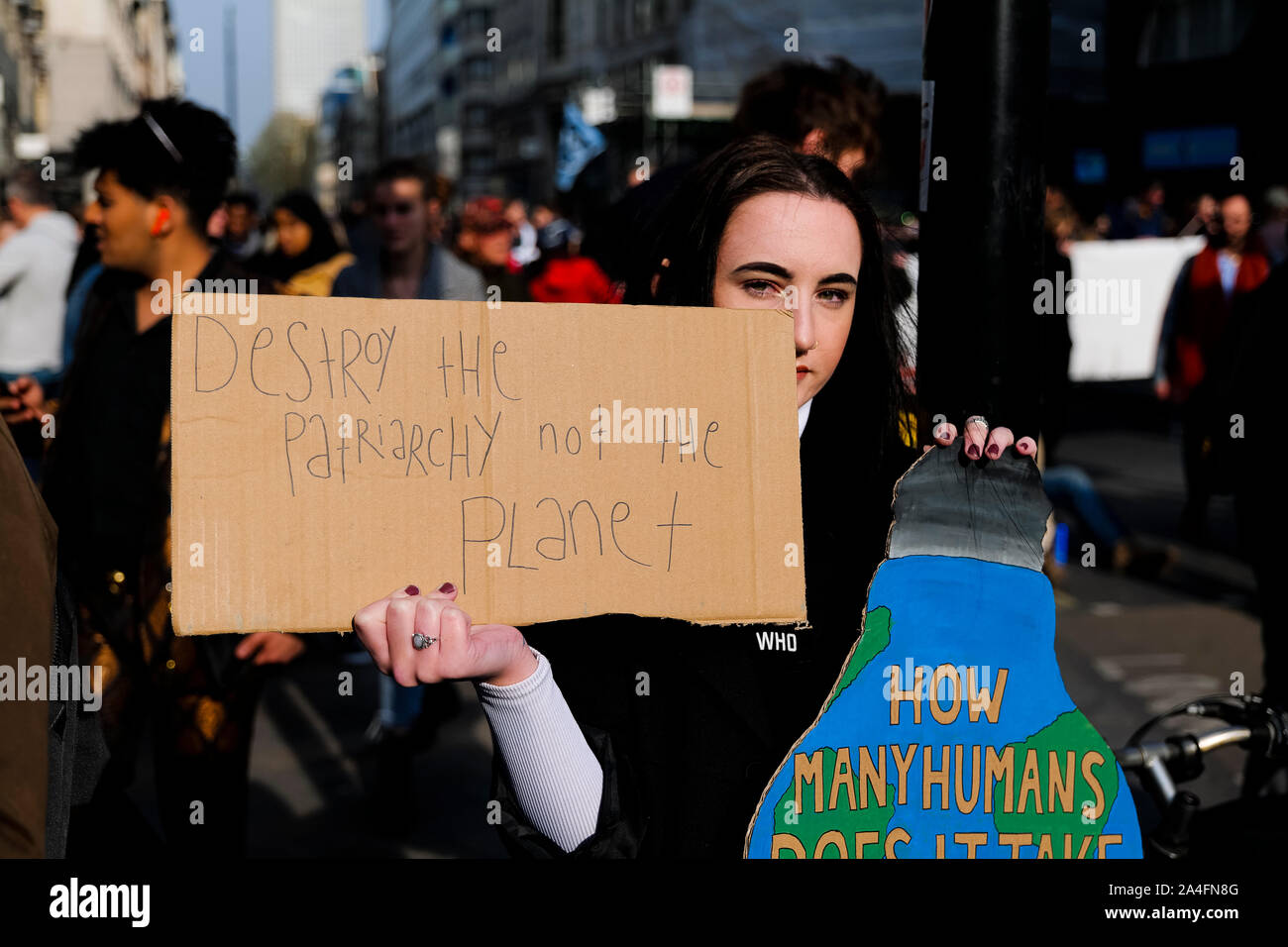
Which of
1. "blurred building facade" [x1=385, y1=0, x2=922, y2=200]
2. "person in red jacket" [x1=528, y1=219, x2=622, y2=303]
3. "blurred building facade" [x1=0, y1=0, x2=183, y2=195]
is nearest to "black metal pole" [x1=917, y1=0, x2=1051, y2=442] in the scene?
"blurred building facade" [x1=385, y1=0, x2=922, y2=200]

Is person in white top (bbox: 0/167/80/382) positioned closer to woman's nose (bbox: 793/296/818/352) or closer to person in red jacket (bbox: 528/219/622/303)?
person in red jacket (bbox: 528/219/622/303)

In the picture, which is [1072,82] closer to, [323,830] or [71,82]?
[323,830]

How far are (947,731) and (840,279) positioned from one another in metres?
0.66

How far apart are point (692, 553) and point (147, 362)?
227 centimetres

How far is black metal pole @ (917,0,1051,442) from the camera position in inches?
77.5

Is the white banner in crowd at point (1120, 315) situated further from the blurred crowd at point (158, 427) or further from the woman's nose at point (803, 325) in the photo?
the woman's nose at point (803, 325)

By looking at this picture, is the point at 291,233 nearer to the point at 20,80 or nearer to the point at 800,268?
the point at 800,268

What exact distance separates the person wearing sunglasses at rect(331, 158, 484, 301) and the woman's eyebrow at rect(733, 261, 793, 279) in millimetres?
3595

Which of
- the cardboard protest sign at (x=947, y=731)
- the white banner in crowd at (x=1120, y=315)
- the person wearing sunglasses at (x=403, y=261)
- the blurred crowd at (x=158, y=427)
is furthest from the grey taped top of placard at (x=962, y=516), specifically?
the white banner in crowd at (x=1120, y=315)

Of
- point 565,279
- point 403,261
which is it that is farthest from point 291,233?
point 403,261

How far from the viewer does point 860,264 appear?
203 cm

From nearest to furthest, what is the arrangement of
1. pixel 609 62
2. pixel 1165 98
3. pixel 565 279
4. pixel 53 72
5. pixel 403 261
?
pixel 403 261 → pixel 565 279 → pixel 1165 98 → pixel 53 72 → pixel 609 62

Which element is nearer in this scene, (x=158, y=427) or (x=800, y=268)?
(x=800, y=268)
